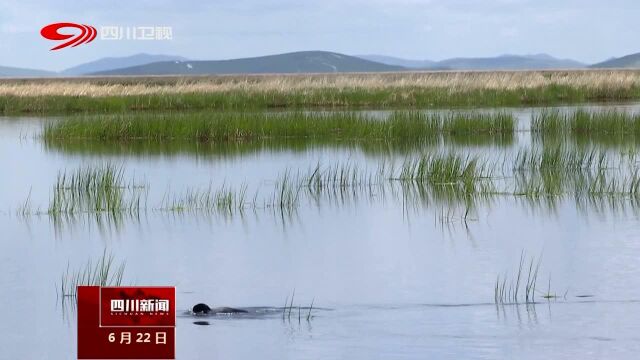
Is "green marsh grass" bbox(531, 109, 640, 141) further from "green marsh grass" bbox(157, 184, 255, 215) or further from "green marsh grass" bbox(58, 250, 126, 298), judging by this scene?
"green marsh grass" bbox(58, 250, 126, 298)

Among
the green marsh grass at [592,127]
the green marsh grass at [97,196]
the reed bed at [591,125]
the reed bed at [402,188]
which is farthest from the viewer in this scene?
the reed bed at [591,125]

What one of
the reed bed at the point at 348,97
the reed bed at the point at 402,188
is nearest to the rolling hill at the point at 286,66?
the reed bed at the point at 348,97

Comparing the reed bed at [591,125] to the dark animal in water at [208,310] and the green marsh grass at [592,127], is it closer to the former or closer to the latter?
the green marsh grass at [592,127]

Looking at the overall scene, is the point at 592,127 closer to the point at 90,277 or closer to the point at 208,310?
the point at 90,277

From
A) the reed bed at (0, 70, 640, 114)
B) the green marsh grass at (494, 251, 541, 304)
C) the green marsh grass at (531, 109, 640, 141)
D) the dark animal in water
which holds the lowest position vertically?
the dark animal in water

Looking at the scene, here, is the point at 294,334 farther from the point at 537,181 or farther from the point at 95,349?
the point at 537,181

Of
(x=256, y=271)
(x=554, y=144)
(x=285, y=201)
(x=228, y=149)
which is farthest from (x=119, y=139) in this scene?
(x=256, y=271)

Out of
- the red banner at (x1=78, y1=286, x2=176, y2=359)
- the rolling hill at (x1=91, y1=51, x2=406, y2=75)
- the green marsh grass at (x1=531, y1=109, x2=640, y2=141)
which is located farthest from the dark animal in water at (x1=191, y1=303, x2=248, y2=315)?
the rolling hill at (x1=91, y1=51, x2=406, y2=75)

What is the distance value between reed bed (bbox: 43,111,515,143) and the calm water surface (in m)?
6.08

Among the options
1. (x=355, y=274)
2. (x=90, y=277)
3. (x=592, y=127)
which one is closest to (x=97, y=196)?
(x=90, y=277)

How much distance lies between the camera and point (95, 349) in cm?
759

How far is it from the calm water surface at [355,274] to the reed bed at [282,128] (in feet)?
19.9

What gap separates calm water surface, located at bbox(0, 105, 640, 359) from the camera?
7.89m

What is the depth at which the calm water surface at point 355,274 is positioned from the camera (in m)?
7.89
